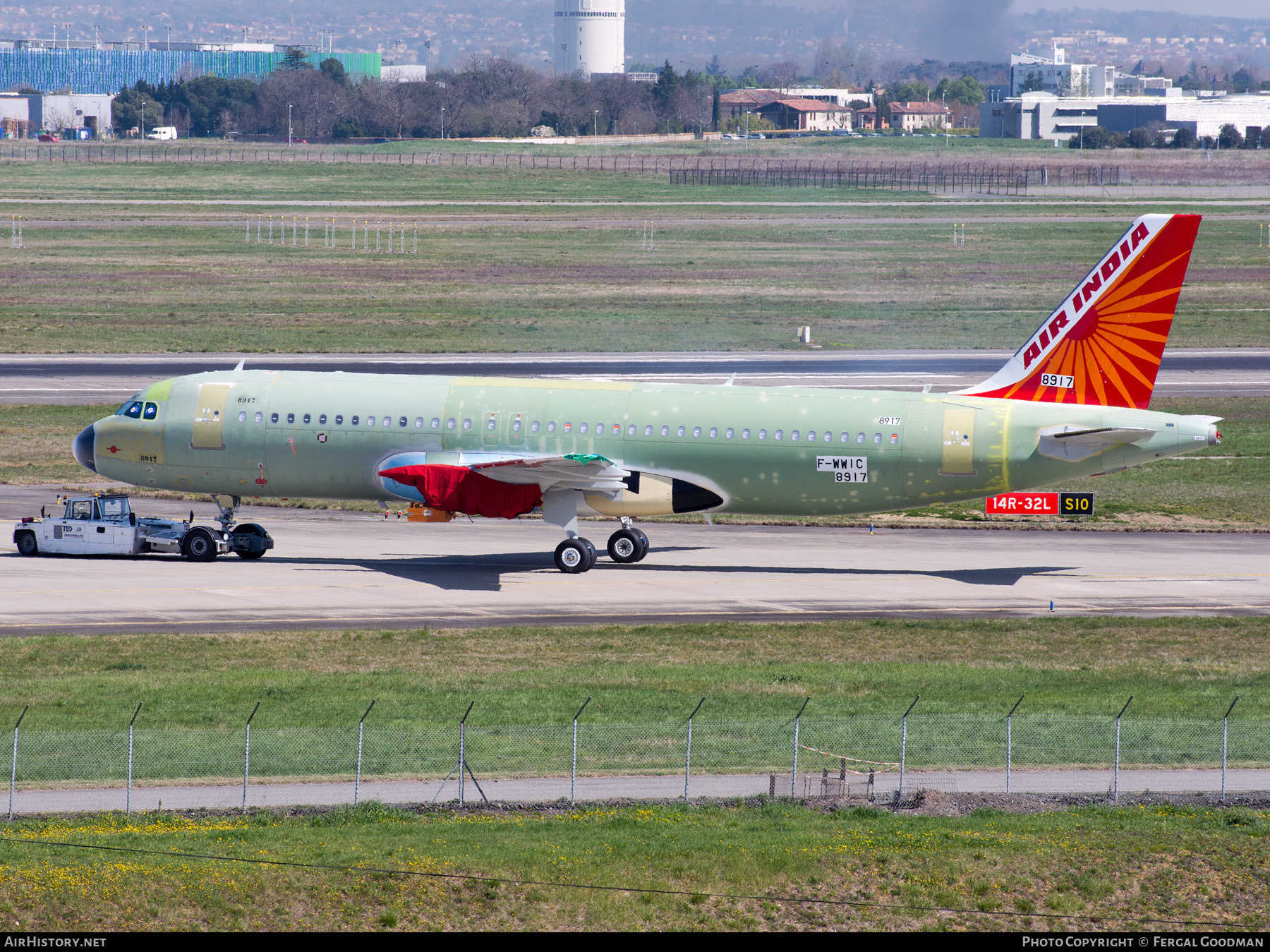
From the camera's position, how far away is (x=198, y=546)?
1989 inches

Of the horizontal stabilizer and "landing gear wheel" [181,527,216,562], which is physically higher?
the horizontal stabilizer

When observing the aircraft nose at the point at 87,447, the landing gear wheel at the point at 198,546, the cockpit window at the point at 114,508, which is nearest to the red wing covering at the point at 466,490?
the landing gear wheel at the point at 198,546

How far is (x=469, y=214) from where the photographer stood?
164250 millimetres

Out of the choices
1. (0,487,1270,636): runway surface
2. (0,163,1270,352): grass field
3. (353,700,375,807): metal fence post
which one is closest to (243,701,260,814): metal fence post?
(353,700,375,807): metal fence post

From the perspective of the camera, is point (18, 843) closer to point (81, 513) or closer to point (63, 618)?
point (63, 618)

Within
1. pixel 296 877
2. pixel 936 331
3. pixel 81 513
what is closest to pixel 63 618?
pixel 81 513

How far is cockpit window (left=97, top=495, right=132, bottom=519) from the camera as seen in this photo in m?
50.9

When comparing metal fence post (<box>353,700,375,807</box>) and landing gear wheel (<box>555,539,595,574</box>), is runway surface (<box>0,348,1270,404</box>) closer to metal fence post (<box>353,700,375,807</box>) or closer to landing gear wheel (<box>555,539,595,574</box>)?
landing gear wheel (<box>555,539,595,574</box>)

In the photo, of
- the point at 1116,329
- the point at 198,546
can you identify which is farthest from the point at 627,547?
the point at 1116,329

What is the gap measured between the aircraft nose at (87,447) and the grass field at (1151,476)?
10833mm

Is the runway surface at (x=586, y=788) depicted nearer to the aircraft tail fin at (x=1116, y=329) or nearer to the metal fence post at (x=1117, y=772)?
the metal fence post at (x=1117, y=772)

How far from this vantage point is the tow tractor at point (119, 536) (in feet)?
165

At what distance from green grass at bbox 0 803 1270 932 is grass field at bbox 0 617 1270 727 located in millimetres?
5111

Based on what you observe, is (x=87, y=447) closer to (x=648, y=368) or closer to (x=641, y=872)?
(x=641, y=872)
